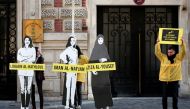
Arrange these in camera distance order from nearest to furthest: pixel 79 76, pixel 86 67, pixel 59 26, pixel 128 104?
1. pixel 86 67
2. pixel 79 76
3. pixel 128 104
4. pixel 59 26

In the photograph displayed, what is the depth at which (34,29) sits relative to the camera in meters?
15.9

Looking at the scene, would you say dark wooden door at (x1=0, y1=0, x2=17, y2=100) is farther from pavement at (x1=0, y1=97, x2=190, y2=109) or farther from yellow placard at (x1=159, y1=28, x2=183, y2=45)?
yellow placard at (x1=159, y1=28, x2=183, y2=45)

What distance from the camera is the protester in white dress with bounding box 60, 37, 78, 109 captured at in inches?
487

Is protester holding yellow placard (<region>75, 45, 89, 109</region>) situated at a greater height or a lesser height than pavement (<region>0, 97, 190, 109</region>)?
greater

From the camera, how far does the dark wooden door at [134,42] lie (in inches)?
651

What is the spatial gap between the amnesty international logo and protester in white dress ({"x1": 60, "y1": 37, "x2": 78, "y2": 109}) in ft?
11.7

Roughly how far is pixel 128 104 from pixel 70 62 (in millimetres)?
3283

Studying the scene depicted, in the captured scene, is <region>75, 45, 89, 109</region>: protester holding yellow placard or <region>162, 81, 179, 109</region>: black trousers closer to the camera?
<region>162, 81, 179, 109</region>: black trousers

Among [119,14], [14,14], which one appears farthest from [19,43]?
[119,14]

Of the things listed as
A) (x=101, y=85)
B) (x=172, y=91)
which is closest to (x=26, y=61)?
(x=101, y=85)

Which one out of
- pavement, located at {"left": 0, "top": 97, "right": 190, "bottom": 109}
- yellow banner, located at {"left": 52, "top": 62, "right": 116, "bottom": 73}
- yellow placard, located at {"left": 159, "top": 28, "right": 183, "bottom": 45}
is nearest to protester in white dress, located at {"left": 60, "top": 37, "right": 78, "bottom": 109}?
yellow banner, located at {"left": 52, "top": 62, "right": 116, "bottom": 73}

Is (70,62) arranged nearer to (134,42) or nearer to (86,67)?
(86,67)

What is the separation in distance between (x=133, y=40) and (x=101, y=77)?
4.82 meters

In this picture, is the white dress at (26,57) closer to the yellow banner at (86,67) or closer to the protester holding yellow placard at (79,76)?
the yellow banner at (86,67)
